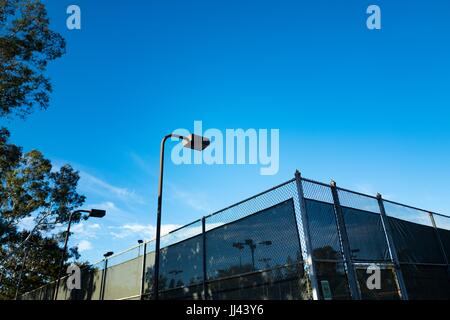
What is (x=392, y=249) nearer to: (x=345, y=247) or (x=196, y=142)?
(x=345, y=247)

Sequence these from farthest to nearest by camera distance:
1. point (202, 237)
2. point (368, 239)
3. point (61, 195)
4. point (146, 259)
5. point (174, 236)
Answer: point (61, 195) → point (146, 259) → point (174, 236) → point (202, 237) → point (368, 239)

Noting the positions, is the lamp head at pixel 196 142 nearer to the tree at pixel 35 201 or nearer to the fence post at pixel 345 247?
the fence post at pixel 345 247

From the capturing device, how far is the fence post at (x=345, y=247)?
6357 mm

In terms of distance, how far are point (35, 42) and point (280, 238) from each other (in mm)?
16638

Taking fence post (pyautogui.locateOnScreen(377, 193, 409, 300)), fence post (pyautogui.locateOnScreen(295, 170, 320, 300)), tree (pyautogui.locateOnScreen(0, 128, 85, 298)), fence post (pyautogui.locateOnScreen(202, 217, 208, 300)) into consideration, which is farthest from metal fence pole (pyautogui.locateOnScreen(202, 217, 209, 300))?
tree (pyautogui.locateOnScreen(0, 128, 85, 298))

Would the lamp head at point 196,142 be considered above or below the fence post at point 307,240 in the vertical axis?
above

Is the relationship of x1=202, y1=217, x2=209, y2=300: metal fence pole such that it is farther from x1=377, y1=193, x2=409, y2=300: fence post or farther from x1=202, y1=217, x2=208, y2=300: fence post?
x1=377, y1=193, x2=409, y2=300: fence post

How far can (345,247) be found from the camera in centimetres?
688

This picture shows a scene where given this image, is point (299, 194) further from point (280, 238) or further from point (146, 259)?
point (146, 259)

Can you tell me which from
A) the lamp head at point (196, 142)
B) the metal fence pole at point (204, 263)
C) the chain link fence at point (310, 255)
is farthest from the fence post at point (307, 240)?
the metal fence pole at point (204, 263)
